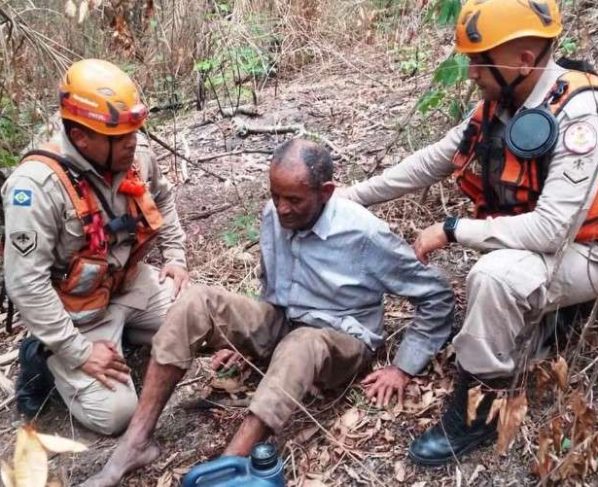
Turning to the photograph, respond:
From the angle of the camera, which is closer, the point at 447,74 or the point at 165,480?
the point at 165,480

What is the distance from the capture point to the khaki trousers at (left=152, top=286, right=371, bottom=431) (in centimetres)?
283

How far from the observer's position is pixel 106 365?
347 cm

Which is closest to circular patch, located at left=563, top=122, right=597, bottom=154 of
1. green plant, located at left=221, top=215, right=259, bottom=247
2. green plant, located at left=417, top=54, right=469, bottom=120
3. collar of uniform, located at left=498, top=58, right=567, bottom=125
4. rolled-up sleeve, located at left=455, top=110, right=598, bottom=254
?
rolled-up sleeve, located at left=455, top=110, right=598, bottom=254

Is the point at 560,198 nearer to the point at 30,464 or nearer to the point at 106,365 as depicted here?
the point at 30,464

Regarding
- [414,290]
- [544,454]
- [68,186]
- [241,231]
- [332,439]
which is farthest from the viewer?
[241,231]

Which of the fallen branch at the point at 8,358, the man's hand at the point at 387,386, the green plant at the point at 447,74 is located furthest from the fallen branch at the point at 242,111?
the man's hand at the point at 387,386

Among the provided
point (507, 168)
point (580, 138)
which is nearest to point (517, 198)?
point (507, 168)

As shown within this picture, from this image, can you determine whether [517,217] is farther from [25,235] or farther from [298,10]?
[298,10]

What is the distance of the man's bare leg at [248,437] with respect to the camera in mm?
2770

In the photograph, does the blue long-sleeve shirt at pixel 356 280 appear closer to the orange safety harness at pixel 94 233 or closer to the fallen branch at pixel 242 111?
the orange safety harness at pixel 94 233

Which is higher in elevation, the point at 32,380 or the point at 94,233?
the point at 94,233

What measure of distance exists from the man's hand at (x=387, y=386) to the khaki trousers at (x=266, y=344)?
0.11 m

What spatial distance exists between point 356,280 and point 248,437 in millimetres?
865

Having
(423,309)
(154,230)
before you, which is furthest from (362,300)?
(154,230)
